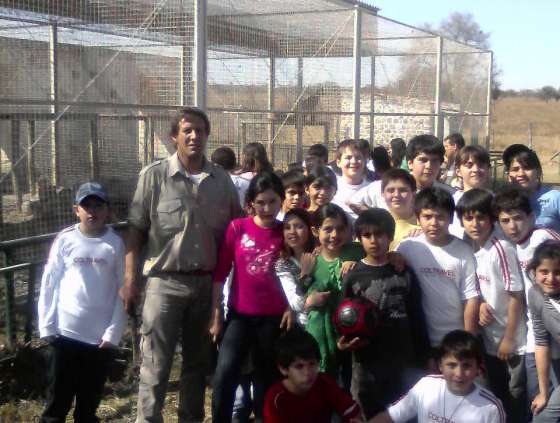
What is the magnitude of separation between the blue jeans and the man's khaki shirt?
14.5 inches

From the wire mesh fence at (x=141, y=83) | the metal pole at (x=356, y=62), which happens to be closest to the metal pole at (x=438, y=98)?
the wire mesh fence at (x=141, y=83)

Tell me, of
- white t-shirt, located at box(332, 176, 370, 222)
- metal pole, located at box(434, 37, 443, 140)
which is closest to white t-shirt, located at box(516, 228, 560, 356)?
white t-shirt, located at box(332, 176, 370, 222)

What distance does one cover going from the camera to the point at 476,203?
3613mm

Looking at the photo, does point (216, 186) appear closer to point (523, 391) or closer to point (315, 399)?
point (315, 399)

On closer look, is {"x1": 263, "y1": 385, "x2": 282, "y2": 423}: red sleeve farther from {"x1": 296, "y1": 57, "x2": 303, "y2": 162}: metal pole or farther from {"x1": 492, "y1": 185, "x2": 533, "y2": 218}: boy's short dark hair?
{"x1": 296, "y1": 57, "x2": 303, "y2": 162}: metal pole

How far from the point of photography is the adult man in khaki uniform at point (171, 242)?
12.1 ft

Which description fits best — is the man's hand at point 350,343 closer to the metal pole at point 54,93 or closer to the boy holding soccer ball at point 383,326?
the boy holding soccer ball at point 383,326

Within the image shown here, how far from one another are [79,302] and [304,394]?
130cm

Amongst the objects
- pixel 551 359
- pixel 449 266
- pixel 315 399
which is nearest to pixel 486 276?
pixel 449 266

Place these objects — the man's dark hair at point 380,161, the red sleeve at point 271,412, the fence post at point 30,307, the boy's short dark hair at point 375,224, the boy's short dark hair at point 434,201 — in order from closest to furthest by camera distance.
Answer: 1. the red sleeve at point 271,412
2. the boy's short dark hair at point 375,224
3. the boy's short dark hair at point 434,201
4. the fence post at point 30,307
5. the man's dark hair at point 380,161

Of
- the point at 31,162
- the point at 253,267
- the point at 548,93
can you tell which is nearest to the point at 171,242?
the point at 253,267

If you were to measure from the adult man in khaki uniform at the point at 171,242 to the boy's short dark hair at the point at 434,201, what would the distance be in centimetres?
105

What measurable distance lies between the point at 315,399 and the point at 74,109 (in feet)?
10.7

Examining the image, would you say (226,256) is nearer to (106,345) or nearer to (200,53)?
(106,345)
